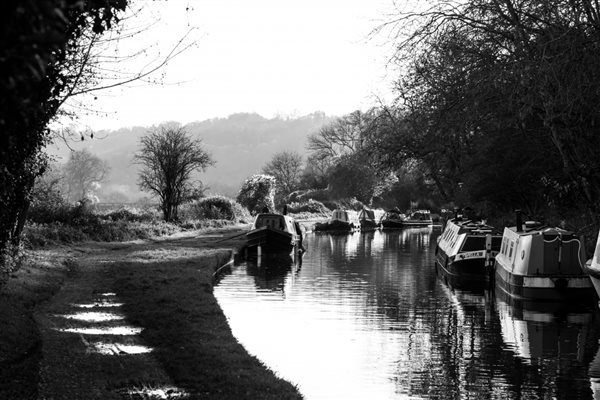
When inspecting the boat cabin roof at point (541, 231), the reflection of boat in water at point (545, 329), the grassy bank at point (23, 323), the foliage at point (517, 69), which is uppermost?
the foliage at point (517, 69)

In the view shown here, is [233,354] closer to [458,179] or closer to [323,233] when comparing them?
[458,179]

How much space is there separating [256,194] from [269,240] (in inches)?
1063

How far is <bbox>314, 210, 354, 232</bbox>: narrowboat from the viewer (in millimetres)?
57688

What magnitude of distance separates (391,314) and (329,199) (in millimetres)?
63071

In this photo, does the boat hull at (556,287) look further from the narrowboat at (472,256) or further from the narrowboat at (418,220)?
the narrowboat at (418,220)

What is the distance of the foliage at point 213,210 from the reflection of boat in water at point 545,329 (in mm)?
29159

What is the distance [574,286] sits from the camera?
755 inches

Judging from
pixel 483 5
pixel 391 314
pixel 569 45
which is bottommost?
pixel 391 314

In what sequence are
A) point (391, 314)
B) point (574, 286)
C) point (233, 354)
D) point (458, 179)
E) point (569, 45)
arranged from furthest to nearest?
point (458, 179), point (574, 286), point (391, 314), point (569, 45), point (233, 354)

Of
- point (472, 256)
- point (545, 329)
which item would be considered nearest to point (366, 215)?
point (472, 256)

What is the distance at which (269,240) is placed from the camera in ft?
110

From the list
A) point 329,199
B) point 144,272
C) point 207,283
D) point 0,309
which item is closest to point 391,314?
point 207,283

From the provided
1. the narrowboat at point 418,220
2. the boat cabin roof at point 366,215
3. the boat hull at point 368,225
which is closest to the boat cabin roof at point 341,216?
the boat hull at point 368,225

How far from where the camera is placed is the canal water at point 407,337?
36.1 feet
